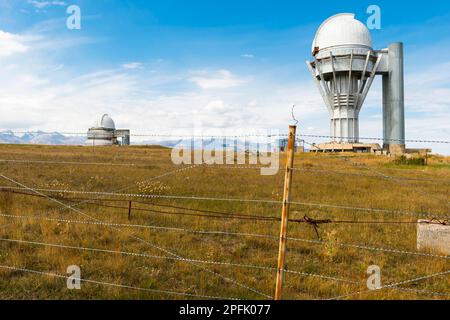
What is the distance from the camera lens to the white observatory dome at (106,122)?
97.3 m

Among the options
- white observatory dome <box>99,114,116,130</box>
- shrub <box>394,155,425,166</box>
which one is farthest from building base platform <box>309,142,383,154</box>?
white observatory dome <box>99,114,116,130</box>

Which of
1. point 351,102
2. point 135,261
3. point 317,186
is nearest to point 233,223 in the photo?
point 135,261

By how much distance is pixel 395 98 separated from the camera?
67875 mm

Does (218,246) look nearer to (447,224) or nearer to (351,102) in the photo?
(447,224)

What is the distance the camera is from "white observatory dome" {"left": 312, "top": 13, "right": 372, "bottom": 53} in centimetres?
6577

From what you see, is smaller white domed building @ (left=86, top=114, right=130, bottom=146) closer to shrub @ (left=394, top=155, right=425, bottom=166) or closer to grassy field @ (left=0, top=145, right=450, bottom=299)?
shrub @ (left=394, top=155, right=425, bottom=166)

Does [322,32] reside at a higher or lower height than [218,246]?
higher

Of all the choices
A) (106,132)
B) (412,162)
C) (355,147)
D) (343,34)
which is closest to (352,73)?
(343,34)

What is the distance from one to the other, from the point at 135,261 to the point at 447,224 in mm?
6998

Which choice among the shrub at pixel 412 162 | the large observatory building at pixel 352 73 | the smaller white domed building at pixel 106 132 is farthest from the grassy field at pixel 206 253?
the smaller white domed building at pixel 106 132

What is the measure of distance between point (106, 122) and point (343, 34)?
68.1m

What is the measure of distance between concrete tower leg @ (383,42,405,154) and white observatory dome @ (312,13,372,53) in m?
6.05

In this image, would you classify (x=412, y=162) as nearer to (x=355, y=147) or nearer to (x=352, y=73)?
(x=355, y=147)
